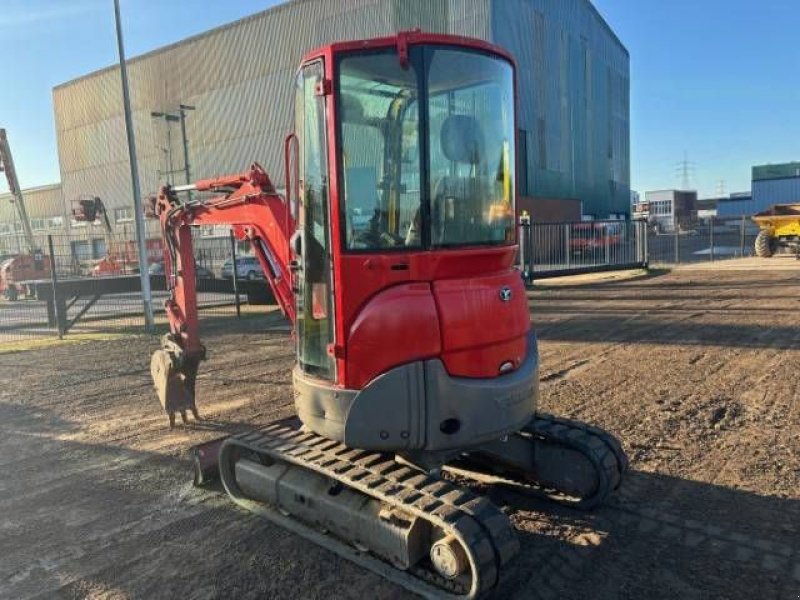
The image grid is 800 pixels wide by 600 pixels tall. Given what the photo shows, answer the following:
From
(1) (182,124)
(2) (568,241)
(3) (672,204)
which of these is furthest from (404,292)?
(3) (672,204)

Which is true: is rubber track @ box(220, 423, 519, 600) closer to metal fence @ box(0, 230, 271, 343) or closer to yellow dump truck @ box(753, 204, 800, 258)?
metal fence @ box(0, 230, 271, 343)

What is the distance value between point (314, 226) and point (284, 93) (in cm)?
3386

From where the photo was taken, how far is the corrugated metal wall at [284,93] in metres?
31.8

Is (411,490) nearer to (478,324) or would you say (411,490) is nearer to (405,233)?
(478,324)

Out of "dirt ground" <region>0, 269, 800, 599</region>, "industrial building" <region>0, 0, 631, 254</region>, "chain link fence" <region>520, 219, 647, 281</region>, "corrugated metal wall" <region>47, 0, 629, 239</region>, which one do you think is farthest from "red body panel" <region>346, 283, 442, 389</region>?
"corrugated metal wall" <region>47, 0, 629, 239</region>

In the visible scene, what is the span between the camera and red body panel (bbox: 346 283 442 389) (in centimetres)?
369

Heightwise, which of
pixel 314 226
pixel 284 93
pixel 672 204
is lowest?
pixel 314 226

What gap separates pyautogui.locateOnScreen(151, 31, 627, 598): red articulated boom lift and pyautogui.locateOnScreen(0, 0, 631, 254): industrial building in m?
26.4

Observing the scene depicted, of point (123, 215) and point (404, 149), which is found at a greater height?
point (123, 215)

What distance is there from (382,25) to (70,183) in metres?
29.2

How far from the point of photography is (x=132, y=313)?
680 inches

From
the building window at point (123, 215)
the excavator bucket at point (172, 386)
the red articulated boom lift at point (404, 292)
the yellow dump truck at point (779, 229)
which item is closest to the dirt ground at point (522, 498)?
the excavator bucket at point (172, 386)

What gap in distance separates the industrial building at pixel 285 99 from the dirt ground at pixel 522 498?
22.5 m

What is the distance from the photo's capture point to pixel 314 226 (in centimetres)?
395
